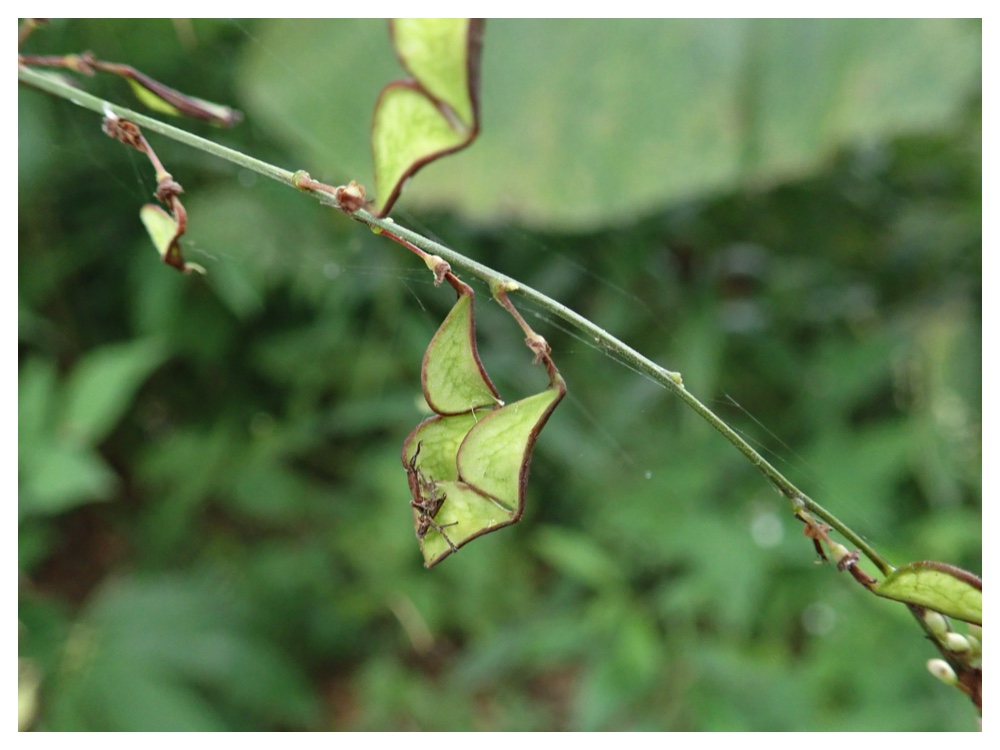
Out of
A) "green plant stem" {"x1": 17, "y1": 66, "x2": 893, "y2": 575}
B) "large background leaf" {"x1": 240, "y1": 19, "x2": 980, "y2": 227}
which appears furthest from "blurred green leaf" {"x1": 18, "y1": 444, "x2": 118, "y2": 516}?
"green plant stem" {"x1": 17, "y1": 66, "x2": 893, "y2": 575}

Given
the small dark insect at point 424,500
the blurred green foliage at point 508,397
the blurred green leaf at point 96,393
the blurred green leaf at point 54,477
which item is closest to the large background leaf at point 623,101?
the blurred green foliage at point 508,397

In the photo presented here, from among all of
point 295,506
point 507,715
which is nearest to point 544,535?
point 507,715

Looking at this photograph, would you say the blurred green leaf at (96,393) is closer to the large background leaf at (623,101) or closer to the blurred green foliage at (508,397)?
the blurred green foliage at (508,397)

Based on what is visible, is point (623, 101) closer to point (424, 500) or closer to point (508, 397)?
point (508, 397)

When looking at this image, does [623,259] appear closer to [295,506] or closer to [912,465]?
[912,465]

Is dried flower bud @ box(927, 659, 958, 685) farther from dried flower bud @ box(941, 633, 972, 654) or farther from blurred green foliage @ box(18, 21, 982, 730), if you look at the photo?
blurred green foliage @ box(18, 21, 982, 730)
